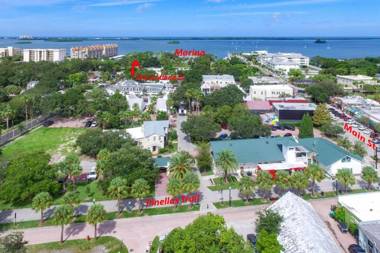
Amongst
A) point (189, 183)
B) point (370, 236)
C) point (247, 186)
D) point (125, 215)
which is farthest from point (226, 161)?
point (370, 236)

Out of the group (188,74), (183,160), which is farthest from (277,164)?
(188,74)

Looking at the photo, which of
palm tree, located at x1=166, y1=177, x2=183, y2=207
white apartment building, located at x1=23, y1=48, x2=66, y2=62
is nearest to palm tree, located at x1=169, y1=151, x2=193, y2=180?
palm tree, located at x1=166, y1=177, x2=183, y2=207

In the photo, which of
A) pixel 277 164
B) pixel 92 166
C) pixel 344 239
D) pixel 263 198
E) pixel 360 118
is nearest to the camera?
pixel 344 239

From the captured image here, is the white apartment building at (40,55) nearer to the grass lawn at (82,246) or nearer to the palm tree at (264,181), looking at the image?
the grass lawn at (82,246)

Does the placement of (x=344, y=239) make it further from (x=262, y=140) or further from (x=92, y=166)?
(x=92, y=166)

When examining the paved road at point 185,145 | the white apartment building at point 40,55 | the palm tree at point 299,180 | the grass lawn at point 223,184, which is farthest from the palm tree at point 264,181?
the white apartment building at point 40,55

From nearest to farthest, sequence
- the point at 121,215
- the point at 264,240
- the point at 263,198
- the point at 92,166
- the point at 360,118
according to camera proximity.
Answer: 1. the point at 264,240
2. the point at 121,215
3. the point at 263,198
4. the point at 92,166
5. the point at 360,118
